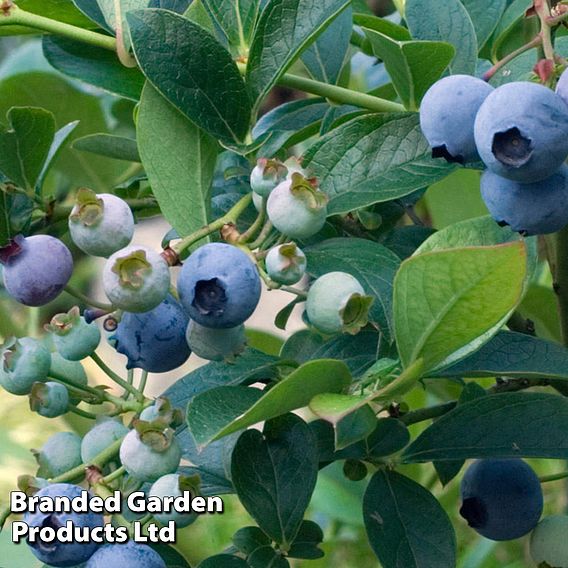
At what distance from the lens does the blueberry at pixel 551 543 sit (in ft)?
3.10

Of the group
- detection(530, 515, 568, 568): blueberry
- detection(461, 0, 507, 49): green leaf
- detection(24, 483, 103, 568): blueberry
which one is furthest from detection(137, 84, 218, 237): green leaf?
detection(530, 515, 568, 568): blueberry

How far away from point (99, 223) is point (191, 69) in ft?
0.51

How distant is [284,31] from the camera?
2.56 feet

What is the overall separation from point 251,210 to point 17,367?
0.25 meters

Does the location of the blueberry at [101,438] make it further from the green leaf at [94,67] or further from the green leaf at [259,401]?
the green leaf at [94,67]

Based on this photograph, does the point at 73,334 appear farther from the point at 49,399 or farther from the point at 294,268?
the point at 294,268

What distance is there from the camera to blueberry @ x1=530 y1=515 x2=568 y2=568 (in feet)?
3.10

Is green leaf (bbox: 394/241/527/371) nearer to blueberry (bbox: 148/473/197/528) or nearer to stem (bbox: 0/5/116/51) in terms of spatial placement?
blueberry (bbox: 148/473/197/528)

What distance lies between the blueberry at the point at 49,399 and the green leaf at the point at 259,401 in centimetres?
18

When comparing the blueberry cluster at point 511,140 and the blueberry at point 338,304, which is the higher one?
the blueberry cluster at point 511,140

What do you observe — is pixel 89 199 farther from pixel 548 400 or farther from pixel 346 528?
pixel 346 528

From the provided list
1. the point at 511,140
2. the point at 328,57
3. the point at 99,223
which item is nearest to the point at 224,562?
the point at 99,223

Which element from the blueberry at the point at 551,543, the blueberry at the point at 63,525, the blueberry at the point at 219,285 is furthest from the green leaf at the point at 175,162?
the blueberry at the point at 551,543

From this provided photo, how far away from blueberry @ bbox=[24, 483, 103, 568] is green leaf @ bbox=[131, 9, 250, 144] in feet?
0.97
